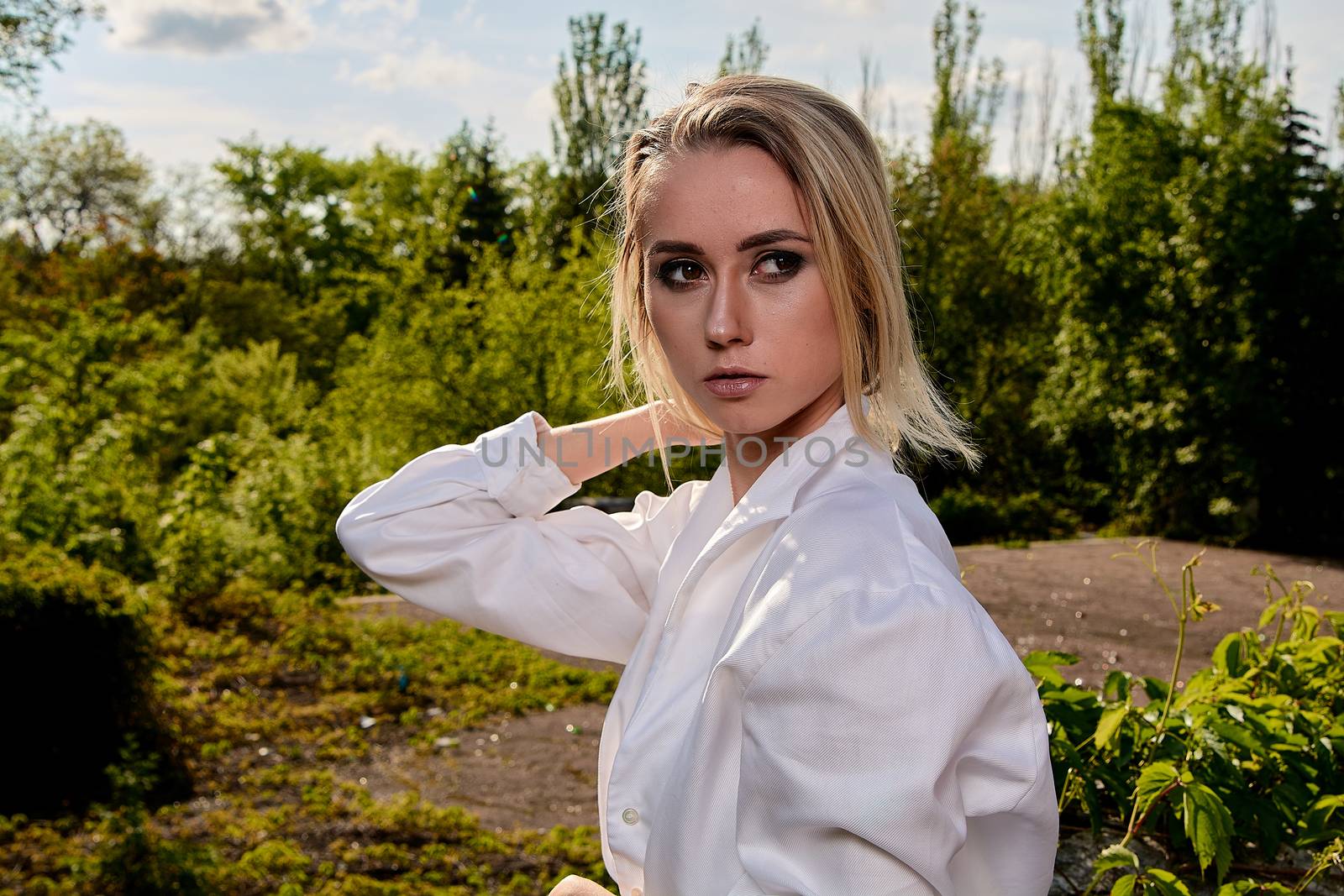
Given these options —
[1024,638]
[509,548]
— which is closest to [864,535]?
[509,548]

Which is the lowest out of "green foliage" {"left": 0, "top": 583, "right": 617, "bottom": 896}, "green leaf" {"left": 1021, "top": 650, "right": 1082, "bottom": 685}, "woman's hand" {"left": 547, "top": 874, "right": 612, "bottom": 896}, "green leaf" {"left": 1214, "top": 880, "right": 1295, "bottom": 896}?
"green foliage" {"left": 0, "top": 583, "right": 617, "bottom": 896}

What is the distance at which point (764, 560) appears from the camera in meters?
1.06

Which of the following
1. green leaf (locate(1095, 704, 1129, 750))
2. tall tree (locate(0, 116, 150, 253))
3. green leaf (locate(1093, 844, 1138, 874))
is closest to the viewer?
green leaf (locate(1093, 844, 1138, 874))

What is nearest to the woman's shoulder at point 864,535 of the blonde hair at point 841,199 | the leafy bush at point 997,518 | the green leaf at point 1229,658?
the blonde hair at point 841,199

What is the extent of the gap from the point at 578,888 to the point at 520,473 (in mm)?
611

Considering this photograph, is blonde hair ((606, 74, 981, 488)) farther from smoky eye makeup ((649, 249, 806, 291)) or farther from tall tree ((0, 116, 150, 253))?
tall tree ((0, 116, 150, 253))

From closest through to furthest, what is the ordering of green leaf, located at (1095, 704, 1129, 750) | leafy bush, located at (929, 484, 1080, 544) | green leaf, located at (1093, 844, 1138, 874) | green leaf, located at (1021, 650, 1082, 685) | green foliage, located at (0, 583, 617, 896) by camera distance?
1. green leaf, located at (1093, 844, 1138, 874)
2. green leaf, located at (1095, 704, 1129, 750)
3. green leaf, located at (1021, 650, 1082, 685)
4. green foliage, located at (0, 583, 617, 896)
5. leafy bush, located at (929, 484, 1080, 544)

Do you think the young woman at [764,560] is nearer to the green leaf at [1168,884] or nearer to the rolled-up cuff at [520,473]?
the rolled-up cuff at [520,473]

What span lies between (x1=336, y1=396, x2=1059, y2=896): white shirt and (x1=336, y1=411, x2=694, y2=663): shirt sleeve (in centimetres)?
23

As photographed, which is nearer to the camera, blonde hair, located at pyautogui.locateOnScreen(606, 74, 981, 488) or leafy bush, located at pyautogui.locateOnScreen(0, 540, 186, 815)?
blonde hair, located at pyautogui.locateOnScreen(606, 74, 981, 488)

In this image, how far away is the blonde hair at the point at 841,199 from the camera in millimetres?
1106

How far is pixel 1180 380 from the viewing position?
9.41 meters

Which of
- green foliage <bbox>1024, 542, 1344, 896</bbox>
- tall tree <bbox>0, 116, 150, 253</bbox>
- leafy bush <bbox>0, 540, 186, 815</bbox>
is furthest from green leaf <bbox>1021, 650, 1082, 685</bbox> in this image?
tall tree <bbox>0, 116, 150, 253</bbox>

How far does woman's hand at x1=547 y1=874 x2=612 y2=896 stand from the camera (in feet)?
4.06
